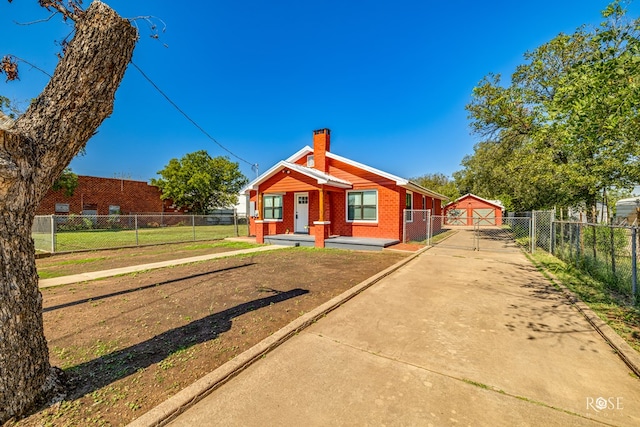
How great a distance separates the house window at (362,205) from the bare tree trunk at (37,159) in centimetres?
1224

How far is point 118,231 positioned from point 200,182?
12435 mm

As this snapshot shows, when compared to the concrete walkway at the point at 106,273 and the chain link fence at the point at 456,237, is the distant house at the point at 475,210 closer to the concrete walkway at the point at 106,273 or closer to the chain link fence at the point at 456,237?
the chain link fence at the point at 456,237

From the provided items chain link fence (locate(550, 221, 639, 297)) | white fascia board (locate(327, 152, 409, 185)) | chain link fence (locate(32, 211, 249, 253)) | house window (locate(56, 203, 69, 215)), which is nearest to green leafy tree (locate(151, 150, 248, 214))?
chain link fence (locate(32, 211, 249, 253))

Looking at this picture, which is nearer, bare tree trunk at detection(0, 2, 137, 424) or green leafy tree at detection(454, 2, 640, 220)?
bare tree trunk at detection(0, 2, 137, 424)

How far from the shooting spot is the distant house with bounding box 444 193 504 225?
33062 millimetres

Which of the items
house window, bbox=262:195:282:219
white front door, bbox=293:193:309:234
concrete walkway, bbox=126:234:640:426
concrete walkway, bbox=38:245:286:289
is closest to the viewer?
concrete walkway, bbox=126:234:640:426

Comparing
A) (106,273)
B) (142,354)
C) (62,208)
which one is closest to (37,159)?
(142,354)

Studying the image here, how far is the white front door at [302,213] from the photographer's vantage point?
1580cm

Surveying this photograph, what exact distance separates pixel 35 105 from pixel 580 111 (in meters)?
6.89

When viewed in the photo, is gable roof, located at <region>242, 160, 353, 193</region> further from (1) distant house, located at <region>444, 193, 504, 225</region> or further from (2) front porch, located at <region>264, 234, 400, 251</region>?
(1) distant house, located at <region>444, 193, 504, 225</region>

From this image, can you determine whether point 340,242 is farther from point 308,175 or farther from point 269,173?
point 269,173

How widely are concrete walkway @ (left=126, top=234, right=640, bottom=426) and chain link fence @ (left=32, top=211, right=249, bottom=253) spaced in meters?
10.5

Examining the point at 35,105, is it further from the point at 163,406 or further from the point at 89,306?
the point at 89,306

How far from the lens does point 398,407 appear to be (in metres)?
2.44
